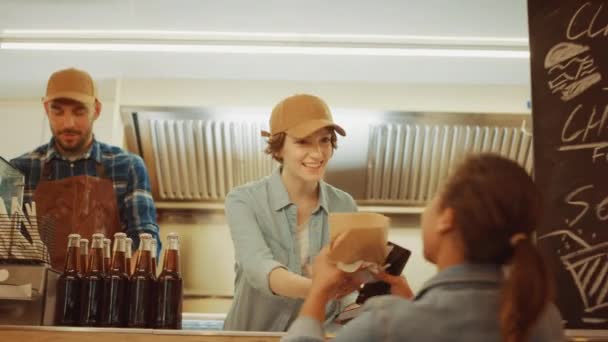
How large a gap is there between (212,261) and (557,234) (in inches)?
101

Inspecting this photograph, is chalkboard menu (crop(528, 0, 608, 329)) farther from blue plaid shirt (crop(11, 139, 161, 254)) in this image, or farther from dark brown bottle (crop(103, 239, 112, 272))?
blue plaid shirt (crop(11, 139, 161, 254))


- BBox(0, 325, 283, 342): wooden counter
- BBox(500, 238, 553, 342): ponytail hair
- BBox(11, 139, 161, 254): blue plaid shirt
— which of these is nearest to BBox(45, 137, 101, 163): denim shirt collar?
BBox(11, 139, 161, 254): blue plaid shirt

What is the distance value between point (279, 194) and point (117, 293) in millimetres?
665

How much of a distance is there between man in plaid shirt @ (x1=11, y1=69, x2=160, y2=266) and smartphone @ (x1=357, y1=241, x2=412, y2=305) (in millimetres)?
1197

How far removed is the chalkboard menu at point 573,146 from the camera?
6.61 feet

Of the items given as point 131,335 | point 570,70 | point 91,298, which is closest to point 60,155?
point 91,298

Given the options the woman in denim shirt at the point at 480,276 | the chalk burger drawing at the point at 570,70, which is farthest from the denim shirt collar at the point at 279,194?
the woman in denim shirt at the point at 480,276

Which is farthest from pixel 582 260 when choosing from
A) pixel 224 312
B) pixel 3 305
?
pixel 224 312

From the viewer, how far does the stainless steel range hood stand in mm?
4141

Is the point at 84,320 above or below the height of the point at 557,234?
below

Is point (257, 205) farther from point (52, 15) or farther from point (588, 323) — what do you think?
point (52, 15)

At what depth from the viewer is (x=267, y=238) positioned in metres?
2.29

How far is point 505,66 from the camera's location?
12.8 ft

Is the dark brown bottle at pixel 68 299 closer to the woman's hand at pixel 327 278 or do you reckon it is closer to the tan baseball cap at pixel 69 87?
the woman's hand at pixel 327 278
